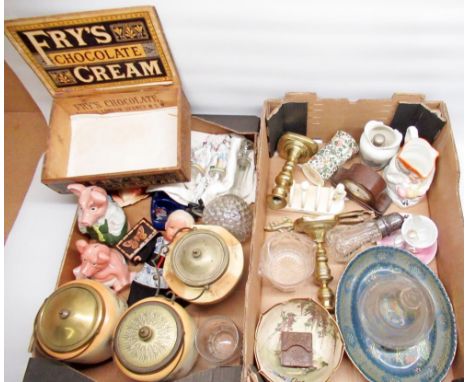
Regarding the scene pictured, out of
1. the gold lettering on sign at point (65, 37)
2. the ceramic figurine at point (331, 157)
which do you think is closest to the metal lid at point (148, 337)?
the ceramic figurine at point (331, 157)

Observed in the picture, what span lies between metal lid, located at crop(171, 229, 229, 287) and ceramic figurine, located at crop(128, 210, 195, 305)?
11cm

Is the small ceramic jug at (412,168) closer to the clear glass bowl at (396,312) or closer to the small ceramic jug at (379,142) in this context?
the small ceramic jug at (379,142)

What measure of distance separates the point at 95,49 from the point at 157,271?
1.92ft

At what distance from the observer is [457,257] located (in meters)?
0.94

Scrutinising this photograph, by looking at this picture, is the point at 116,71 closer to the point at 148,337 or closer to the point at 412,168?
the point at 148,337

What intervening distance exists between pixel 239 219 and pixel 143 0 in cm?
57

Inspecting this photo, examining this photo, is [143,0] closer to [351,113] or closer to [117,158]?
[117,158]

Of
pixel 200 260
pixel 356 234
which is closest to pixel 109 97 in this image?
pixel 200 260

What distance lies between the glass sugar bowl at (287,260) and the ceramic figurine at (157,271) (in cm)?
22

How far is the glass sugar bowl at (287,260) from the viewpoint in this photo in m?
1.01

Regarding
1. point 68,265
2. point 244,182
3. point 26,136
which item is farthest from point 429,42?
point 26,136

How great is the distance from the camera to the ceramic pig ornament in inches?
40.0

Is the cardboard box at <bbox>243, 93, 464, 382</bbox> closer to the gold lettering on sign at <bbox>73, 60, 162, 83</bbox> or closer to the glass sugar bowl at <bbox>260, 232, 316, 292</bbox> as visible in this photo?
the glass sugar bowl at <bbox>260, 232, 316, 292</bbox>

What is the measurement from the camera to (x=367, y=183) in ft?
3.35
